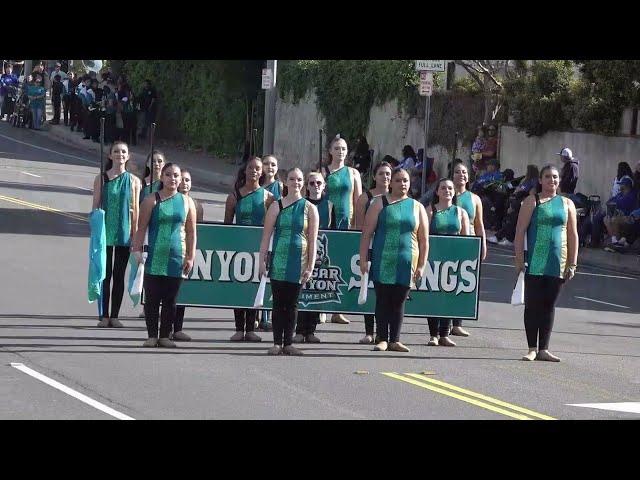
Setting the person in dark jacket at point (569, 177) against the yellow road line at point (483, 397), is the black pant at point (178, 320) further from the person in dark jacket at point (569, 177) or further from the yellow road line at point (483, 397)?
the person in dark jacket at point (569, 177)

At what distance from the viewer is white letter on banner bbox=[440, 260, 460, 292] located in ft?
50.1

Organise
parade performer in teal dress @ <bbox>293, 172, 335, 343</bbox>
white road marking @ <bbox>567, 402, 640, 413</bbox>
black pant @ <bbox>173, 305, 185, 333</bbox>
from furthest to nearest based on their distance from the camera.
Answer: black pant @ <bbox>173, 305, 185, 333</bbox>
parade performer in teal dress @ <bbox>293, 172, 335, 343</bbox>
white road marking @ <bbox>567, 402, 640, 413</bbox>

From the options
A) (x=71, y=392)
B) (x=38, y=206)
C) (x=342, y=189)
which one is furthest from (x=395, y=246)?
(x=38, y=206)

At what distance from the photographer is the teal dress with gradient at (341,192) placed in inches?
616

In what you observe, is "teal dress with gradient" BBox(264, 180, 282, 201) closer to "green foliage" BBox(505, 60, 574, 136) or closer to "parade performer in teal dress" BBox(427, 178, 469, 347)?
"parade performer in teal dress" BBox(427, 178, 469, 347)

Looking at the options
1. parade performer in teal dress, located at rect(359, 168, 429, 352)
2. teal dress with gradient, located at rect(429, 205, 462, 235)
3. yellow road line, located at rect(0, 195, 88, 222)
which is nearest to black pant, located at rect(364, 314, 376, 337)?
parade performer in teal dress, located at rect(359, 168, 429, 352)

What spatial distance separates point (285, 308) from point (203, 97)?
3224 cm

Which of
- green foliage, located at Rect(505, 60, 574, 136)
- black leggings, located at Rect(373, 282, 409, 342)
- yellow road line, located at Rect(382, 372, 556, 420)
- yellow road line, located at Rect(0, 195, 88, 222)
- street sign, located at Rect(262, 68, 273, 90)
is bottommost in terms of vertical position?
yellow road line, located at Rect(382, 372, 556, 420)

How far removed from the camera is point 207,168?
40.1m

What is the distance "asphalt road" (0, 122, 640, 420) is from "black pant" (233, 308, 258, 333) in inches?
11.4

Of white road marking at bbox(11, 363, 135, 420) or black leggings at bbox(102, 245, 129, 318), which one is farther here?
black leggings at bbox(102, 245, 129, 318)

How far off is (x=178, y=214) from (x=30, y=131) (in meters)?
36.2

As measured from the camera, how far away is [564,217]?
1418cm

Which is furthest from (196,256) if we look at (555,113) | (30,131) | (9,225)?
(30,131)
